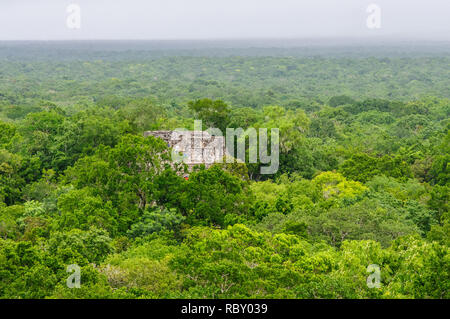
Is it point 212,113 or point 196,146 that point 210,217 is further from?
point 212,113

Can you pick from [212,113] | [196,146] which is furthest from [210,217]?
[212,113]

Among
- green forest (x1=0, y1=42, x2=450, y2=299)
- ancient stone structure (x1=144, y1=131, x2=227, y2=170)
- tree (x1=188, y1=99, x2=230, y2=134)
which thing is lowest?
green forest (x1=0, y1=42, x2=450, y2=299)

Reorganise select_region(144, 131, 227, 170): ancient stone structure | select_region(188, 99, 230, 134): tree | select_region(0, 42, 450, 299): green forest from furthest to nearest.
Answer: select_region(188, 99, 230, 134): tree
select_region(144, 131, 227, 170): ancient stone structure
select_region(0, 42, 450, 299): green forest

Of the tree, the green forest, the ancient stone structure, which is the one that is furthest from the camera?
the tree

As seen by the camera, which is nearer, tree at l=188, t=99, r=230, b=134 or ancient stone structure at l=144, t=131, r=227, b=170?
ancient stone structure at l=144, t=131, r=227, b=170

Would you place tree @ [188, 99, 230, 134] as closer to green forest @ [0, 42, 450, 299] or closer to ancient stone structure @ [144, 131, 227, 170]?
green forest @ [0, 42, 450, 299]

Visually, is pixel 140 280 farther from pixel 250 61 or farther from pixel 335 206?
pixel 250 61

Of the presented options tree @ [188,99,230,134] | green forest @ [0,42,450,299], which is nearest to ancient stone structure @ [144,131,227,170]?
green forest @ [0,42,450,299]
